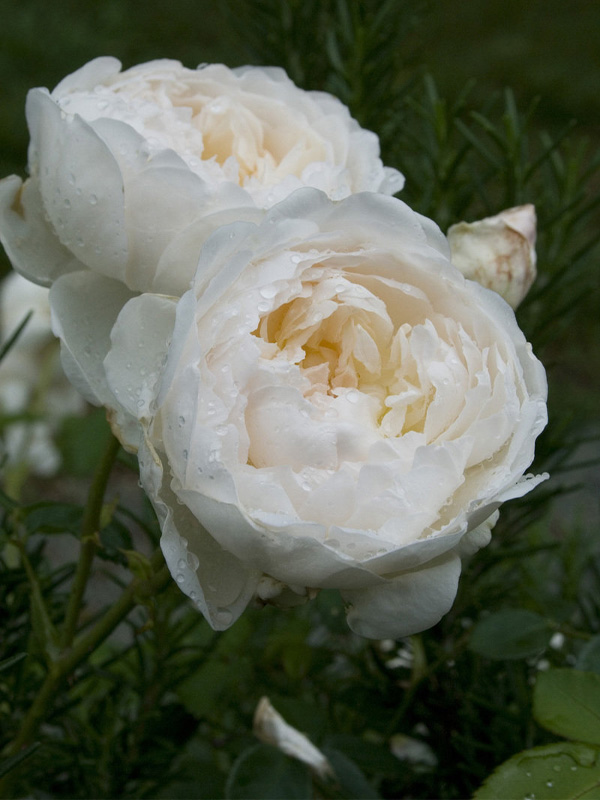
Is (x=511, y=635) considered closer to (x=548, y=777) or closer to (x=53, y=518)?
(x=548, y=777)

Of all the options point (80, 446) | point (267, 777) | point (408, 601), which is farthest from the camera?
point (80, 446)

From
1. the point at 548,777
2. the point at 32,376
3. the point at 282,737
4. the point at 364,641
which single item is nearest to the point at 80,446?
the point at 32,376

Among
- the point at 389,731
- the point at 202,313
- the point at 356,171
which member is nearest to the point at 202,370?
the point at 202,313

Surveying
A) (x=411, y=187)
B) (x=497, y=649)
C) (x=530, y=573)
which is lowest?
(x=530, y=573)

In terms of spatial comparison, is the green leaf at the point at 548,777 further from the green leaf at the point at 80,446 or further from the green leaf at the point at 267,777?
the green leaf at the point at 80,446

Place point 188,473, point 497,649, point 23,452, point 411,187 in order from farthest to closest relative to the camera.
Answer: point 23,452 → point 411,187 → point 497,649 → point 188,473

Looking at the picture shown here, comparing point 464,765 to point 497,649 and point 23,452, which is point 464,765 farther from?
point 23,452

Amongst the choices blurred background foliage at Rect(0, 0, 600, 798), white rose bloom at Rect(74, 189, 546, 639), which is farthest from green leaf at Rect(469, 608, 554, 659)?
white rose bloom at Rect(74, 189, 546, 639)

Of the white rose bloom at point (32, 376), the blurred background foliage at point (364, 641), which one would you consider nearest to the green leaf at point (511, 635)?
the blurred background foliage at point (364, 641)
